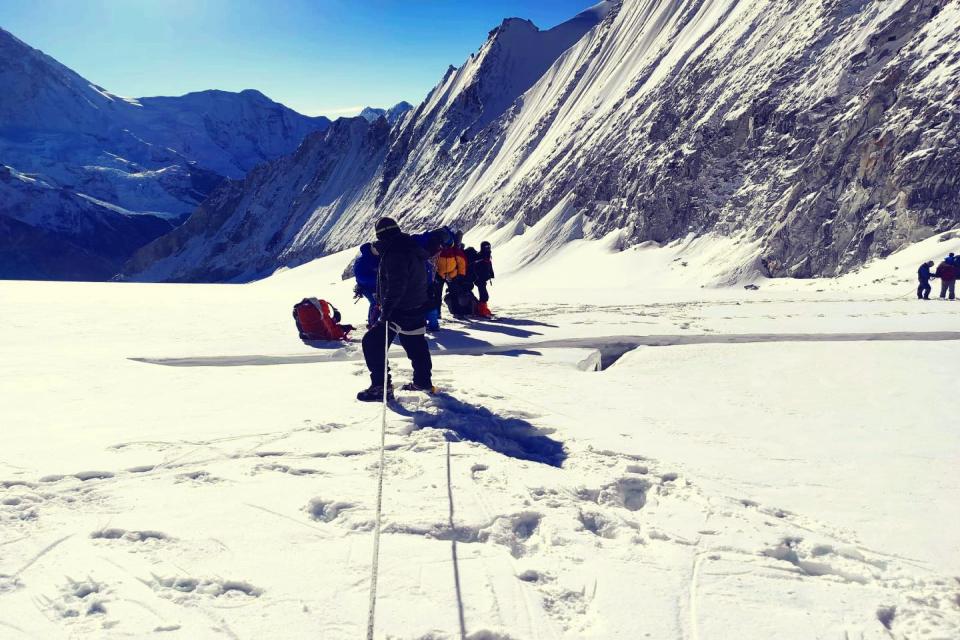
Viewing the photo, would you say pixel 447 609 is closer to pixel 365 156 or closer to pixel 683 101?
pixel 683 101

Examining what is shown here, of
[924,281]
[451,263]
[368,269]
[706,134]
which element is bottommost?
[924,281]

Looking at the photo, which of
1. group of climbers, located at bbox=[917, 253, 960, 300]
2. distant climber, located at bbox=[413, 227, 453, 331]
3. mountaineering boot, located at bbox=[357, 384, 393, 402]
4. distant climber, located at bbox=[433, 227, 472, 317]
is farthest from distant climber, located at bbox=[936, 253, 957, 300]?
mountaineering boot, located at bbox=[357, 384, 393, 402]

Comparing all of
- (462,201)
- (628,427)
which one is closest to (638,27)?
(462,201)

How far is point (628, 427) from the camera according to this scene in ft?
16.9

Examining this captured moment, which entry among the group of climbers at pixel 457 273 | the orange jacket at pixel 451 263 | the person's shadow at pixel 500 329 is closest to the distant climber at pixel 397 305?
the group of climbers at pixel 457 273

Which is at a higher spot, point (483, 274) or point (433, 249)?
point (433, 249)

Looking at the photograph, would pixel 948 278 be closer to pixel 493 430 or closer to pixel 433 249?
pixel 433 249

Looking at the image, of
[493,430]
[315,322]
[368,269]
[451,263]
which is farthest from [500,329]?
[493,430]

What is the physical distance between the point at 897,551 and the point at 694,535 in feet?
3.14

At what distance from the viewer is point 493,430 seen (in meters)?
5.13

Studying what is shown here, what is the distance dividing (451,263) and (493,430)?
269 inches

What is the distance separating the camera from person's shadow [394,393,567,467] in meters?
4.62

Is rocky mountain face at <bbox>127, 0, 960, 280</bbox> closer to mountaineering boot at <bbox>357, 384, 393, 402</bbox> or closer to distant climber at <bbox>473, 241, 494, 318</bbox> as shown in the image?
distant climber at <bbox>473, 241, 494, 318</bbox>

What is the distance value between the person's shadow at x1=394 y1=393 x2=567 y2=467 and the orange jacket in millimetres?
6015
